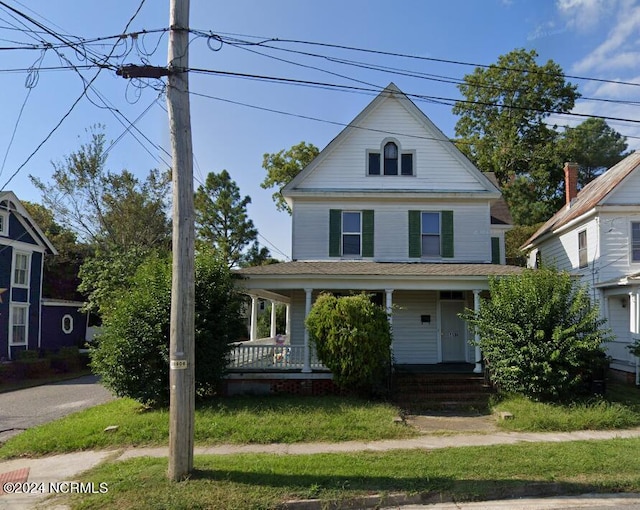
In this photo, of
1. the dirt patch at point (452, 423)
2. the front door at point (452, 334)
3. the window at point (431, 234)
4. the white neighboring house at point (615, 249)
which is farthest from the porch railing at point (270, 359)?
the white neighboring house at point (615, 249)

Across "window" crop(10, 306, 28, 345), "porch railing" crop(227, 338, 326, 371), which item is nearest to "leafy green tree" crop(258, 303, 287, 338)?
"window" crop(10, 306, 28, 345)

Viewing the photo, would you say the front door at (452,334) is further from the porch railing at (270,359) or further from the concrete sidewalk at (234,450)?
the concrete sidewalk at (234,450)

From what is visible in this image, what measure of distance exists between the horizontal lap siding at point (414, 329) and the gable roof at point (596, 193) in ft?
21.0

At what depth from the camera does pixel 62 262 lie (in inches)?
1156

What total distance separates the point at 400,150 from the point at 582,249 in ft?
24.5

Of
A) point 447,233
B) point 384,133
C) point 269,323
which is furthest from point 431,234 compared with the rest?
point 269,323

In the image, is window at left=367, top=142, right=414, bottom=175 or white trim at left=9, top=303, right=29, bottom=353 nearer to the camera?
window at left=367, top=142, right=414, bottom=175

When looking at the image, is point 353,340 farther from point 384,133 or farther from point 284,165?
point 284,165

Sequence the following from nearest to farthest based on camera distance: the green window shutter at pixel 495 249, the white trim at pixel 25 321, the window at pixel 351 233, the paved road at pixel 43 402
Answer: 1. the paved road at pixel 43 402
2. the window at pixel 351 233
3. the green window shutter at pixel 495 249
4. the white trim at pixel 25 321

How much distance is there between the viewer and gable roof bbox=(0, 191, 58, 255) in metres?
20.9

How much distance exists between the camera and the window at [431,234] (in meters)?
Result: 15.6

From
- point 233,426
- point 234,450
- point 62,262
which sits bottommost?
point 234,450

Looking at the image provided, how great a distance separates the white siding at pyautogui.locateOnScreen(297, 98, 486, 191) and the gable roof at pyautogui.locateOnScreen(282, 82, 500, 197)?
71 mm

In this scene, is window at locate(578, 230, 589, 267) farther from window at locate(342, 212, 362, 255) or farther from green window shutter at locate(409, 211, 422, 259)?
window at locate(342, 212, 362, 255)
